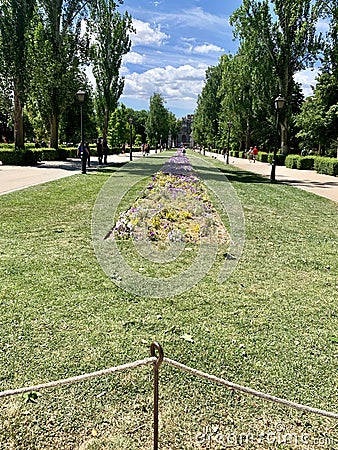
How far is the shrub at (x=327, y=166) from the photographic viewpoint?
72.8 feet

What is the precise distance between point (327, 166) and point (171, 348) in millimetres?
22845

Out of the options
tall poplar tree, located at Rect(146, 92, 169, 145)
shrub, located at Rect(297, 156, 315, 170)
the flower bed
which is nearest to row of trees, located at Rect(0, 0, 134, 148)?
shrub, located at Rect(297, 156, 315, 170)

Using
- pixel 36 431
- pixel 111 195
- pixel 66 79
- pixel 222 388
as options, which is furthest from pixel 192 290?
pixel 66 79

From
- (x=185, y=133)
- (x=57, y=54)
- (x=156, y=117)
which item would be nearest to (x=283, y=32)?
(x=57, y=54)

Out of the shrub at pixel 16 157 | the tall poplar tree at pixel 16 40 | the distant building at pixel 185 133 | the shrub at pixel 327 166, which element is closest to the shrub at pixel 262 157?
the shrub at pixel 327 166

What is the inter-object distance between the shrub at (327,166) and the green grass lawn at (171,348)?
18.4m

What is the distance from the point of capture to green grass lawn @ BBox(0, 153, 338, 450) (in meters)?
2.21

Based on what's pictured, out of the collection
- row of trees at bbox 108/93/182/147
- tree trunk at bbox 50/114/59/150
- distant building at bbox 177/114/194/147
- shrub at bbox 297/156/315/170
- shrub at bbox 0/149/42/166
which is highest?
distant building at bbox 177/114/194/147

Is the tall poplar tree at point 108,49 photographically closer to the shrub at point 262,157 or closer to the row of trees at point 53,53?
the row of trees at point 53,53

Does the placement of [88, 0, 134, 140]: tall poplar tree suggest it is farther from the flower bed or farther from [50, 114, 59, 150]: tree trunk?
the flower bed

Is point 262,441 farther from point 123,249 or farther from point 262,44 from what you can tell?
point 262,44

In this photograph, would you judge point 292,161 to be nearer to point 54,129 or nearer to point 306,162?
point 306,162

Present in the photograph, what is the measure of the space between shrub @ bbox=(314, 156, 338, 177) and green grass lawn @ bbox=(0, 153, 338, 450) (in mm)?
18368

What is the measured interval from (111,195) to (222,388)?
33.1ft
